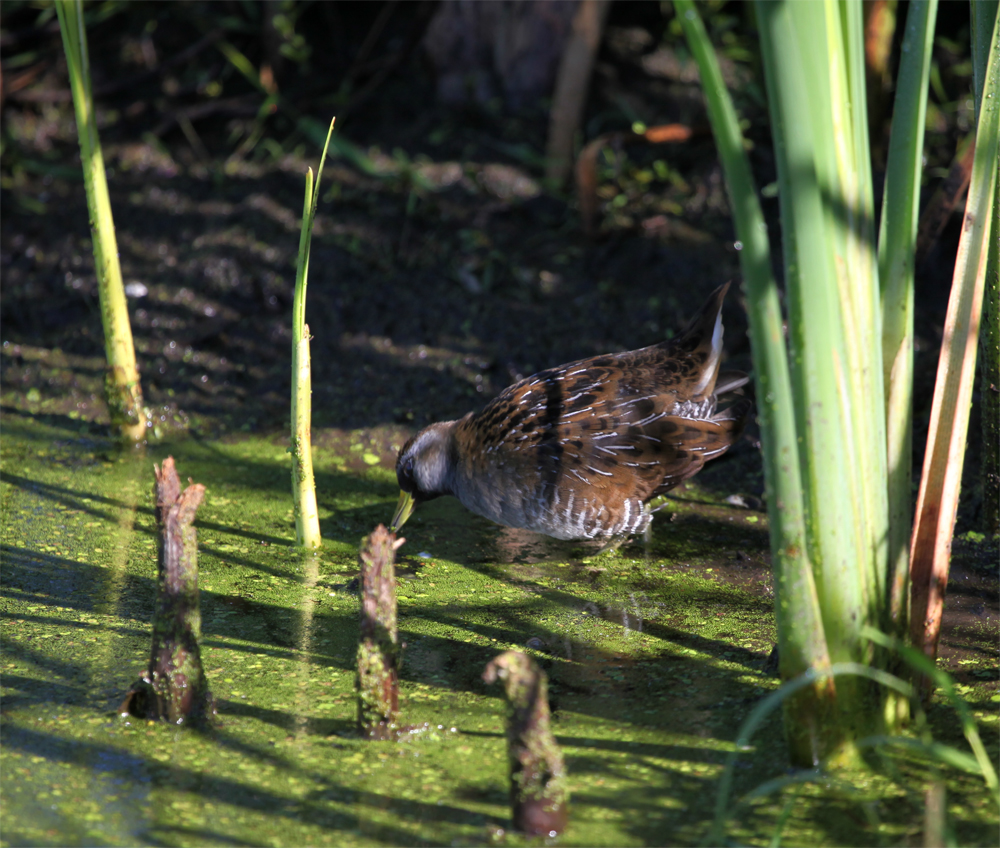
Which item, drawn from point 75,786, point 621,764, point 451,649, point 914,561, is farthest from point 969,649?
point 75,786

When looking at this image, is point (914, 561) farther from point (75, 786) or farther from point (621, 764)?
point (75, 786)

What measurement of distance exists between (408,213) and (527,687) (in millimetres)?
3611

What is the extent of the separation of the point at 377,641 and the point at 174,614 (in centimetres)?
45

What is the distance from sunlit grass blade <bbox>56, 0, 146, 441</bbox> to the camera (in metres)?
3.47

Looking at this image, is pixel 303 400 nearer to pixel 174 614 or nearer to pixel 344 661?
pixel 344 661

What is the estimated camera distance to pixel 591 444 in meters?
3.22

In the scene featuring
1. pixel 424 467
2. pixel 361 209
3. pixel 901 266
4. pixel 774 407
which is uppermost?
pixel 361 209

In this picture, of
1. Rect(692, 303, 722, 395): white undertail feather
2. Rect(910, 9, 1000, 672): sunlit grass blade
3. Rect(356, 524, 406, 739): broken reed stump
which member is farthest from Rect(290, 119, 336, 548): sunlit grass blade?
Rect(910, 9, 1000, 672): sunlit grass blade

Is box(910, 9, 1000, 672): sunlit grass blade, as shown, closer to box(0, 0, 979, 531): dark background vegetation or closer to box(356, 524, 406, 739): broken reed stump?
box(356, 524, 406, 739): broken reed stump

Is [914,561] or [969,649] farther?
[969,649]

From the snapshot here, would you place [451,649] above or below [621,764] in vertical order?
above

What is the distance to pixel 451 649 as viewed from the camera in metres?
2.72

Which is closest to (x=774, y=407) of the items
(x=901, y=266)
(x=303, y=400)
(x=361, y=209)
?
(x=901, y=266)

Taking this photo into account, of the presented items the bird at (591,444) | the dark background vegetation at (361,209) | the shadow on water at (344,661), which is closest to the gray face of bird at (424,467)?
the bird at (591,444)
